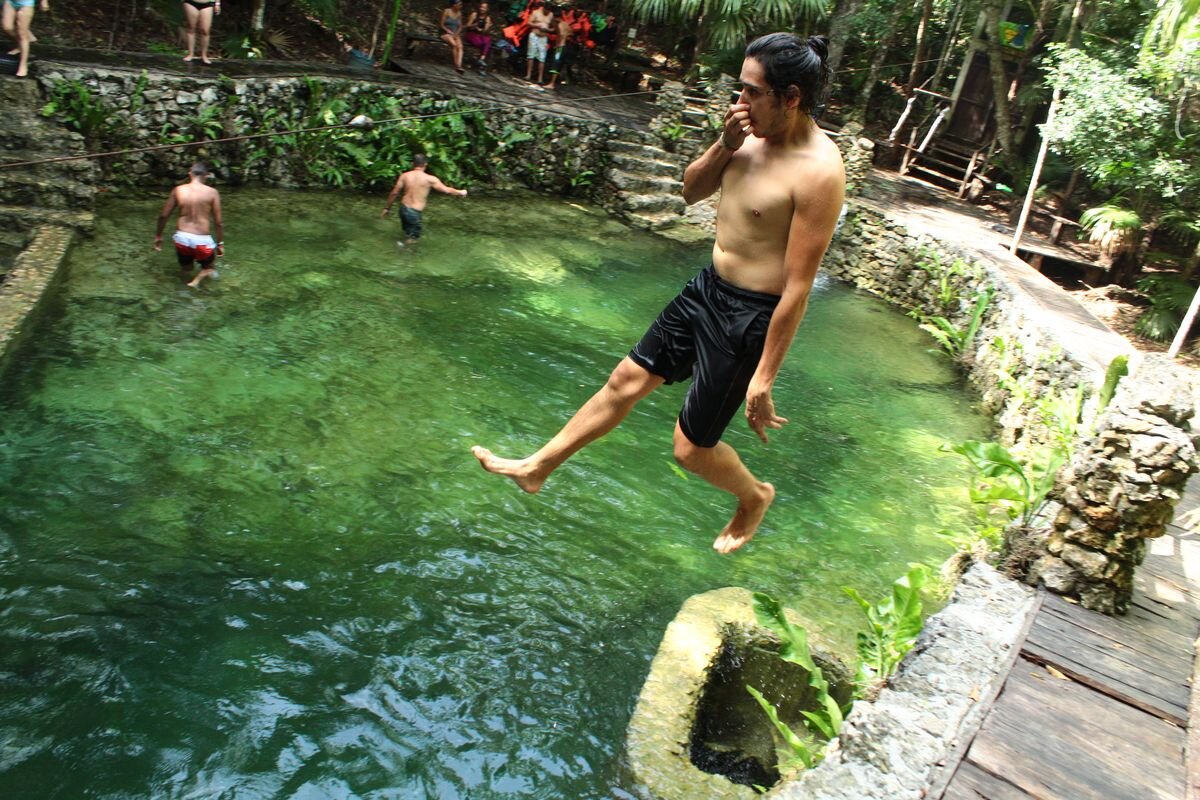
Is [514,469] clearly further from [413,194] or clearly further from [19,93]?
[19,93]

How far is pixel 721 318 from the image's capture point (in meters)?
3.58

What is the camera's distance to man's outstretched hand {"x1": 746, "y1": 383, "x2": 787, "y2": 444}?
352 centimetres

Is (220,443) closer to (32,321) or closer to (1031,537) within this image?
(32,321)

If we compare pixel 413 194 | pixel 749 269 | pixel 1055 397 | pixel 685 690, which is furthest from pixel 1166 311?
pixel 749 269

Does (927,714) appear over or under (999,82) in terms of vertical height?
under

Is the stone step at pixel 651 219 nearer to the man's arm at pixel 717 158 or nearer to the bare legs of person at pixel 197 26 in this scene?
the bare legs of person at pixel 197 26

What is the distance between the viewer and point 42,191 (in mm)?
9172

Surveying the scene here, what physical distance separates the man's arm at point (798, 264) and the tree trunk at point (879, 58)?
1772cm

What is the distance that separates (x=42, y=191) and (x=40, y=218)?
1.73 feet

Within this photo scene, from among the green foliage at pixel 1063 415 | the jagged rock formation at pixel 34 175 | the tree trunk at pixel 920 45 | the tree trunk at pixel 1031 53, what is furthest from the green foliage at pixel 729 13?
the green foliage at pixel 1063 415

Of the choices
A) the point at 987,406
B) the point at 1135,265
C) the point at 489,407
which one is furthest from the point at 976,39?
the point at 489,407

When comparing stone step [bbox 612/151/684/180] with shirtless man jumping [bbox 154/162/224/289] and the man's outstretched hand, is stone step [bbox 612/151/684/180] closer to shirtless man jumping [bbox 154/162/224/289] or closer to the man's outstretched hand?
shirtless man jumping [bbox 154/162/224/289]

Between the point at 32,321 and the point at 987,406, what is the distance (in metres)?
9.36

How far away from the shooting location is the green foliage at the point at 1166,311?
12500 millimetres
